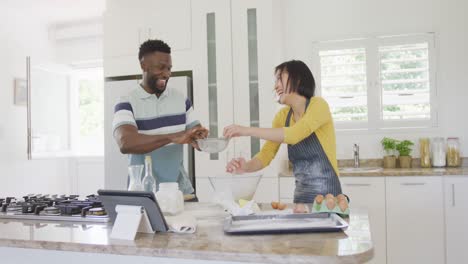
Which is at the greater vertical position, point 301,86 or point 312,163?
point 301,86

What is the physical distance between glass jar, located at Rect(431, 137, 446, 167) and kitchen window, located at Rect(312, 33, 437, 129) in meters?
0.22

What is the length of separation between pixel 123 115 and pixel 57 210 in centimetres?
61

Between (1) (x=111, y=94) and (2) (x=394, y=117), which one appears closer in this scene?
(1) (x=111, y=94)

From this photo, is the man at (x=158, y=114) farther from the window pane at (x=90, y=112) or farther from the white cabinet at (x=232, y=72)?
A: the window pane at (x=90, y=112)

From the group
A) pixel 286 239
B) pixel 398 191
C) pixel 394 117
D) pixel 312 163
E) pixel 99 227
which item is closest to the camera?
pixel 286 239

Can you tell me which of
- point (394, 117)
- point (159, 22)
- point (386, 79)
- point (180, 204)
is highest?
point (159, 22)

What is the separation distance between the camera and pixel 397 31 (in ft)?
12.1

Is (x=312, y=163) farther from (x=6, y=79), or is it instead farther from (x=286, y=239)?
(x=6, y=79)

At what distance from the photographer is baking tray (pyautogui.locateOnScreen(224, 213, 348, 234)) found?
4.10ft

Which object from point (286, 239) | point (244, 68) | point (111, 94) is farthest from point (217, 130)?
point (286, 239)

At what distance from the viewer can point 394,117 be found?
3691mm

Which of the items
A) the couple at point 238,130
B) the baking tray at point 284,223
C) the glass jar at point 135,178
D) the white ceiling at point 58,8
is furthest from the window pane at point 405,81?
the white ceiling at point 58,8

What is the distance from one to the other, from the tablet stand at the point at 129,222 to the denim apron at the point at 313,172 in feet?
2.85

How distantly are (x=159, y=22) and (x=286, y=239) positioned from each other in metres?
2.68
